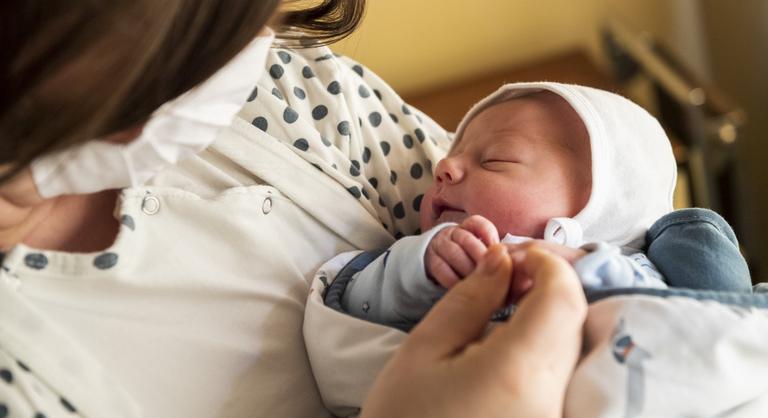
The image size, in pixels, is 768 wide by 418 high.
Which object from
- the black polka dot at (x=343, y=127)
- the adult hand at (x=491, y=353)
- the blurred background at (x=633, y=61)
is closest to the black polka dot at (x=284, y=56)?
the black polka dot at (x=343, y=127)

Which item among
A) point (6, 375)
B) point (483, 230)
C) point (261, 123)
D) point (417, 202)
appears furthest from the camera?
point (417, 202)

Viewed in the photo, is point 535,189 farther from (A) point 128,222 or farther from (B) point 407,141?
(A) point 128,222

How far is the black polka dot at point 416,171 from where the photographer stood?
98 cm

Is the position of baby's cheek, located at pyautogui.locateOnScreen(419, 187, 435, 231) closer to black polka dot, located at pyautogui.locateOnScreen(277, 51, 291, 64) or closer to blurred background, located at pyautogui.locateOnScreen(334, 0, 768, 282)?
black polka dot, located at pyautogui.locateOnScreen(277, 51, 291, 64)

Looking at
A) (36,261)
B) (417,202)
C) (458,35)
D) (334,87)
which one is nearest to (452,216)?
(417,202)

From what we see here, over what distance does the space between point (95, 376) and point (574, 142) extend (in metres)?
0.55

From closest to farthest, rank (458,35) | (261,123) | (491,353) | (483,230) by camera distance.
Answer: (491,353) < (483,230) < (261,123) < (458,35)

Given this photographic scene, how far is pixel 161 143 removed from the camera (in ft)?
2.10

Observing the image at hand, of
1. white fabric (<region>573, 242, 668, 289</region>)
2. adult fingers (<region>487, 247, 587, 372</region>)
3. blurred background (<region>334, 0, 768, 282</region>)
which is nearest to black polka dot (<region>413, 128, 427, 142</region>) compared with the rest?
white fabric (<region>573, 242, 668, 289</region>)

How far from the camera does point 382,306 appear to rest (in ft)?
2.53

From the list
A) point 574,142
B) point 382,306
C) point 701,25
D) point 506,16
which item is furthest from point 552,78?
point 382,306

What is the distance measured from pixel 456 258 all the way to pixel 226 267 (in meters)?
0.22

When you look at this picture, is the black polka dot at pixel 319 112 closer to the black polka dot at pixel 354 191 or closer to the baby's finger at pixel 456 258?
the black polka dot at pixel 354 191

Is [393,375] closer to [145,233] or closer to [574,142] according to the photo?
[145,233]
